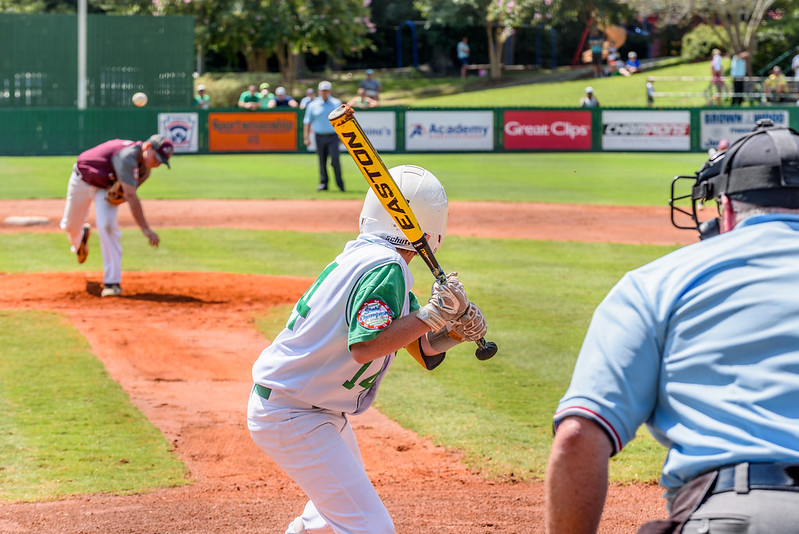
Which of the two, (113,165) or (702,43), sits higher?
(702,43)

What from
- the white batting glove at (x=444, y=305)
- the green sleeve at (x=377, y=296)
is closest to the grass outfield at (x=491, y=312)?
the white batting glove at (x=444, y=305)

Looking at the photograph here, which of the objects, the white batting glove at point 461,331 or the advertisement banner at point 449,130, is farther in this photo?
the advertisement banner at point 449,130

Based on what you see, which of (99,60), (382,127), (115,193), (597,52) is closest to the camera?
(115,193)

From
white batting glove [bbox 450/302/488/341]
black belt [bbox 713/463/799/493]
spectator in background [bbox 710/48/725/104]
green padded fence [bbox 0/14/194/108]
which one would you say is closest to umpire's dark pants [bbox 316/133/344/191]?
green padded fence [bbox 0/14/194/108]

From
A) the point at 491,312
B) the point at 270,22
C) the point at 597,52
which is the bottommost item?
the point at 491,312

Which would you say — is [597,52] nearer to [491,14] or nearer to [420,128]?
[491,14]

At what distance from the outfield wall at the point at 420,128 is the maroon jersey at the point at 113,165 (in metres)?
19.2

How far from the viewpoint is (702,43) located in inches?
2031

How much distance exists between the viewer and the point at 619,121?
32.6 metres

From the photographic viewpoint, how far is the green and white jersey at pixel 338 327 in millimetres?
3568

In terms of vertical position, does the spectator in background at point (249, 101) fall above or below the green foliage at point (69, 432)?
above

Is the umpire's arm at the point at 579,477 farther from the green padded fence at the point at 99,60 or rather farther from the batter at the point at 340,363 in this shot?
the green padded fence at the point at 99,60

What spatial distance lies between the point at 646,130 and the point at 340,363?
100 feet

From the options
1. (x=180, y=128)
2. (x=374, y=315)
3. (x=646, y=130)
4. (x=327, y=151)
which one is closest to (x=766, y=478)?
(x=374, y=315)
